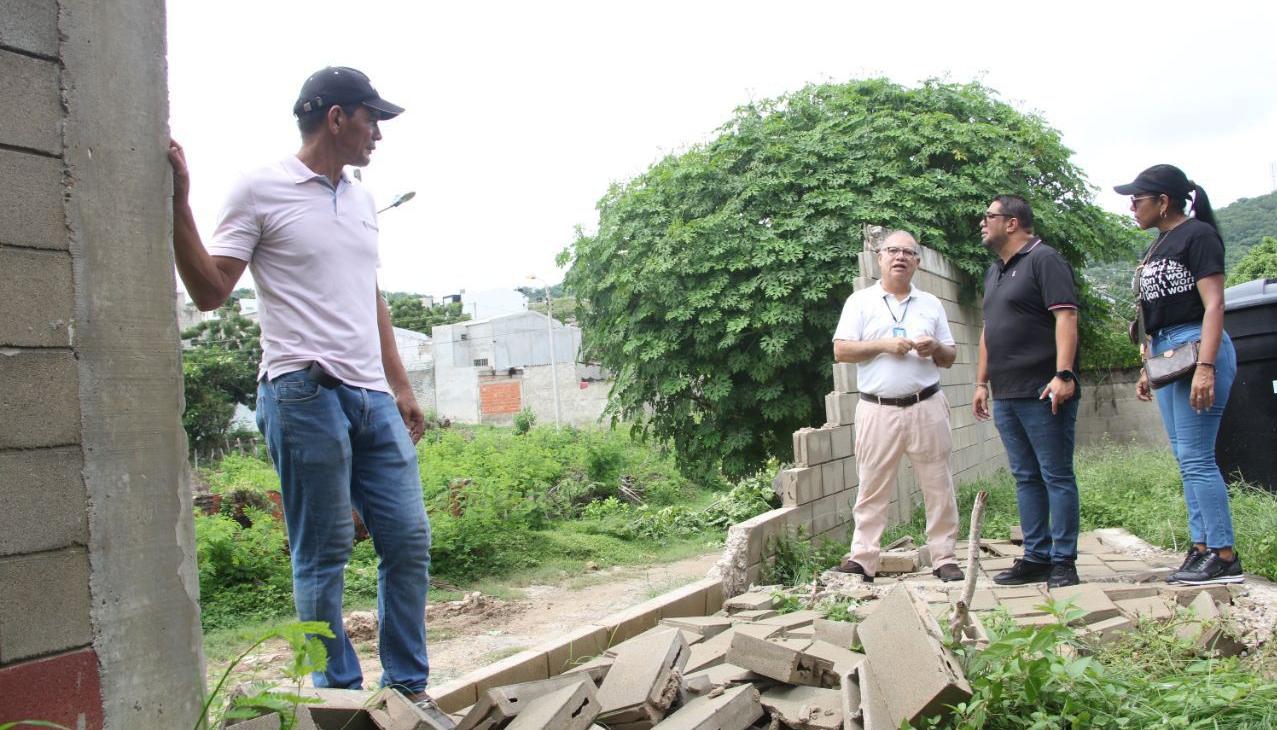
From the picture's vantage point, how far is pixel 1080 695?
256 cm

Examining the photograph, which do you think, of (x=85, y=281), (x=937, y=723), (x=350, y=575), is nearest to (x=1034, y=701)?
(x=937, y=723)

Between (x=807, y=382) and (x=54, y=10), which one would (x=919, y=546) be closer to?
(x=807, y=382)

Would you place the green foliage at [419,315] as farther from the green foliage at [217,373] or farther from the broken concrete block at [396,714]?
the broken concrete block at [396,714]

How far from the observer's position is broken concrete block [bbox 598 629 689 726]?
284 cm

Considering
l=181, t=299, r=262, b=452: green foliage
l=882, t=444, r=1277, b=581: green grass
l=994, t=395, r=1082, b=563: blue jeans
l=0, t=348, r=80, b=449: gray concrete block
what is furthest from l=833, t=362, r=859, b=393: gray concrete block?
l=181, t=299, r=262, b=452: green foliage

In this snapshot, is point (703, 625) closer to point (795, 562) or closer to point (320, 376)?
point (795, 562)

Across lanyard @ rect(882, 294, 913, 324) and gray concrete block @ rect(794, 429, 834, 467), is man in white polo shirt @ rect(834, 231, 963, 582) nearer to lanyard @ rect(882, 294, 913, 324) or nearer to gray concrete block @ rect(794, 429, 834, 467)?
lanyard @ rect(882, 294, 913, 324)

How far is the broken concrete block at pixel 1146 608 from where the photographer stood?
3.58 metres

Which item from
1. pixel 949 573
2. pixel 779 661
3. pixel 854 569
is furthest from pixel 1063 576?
pixel 779 661

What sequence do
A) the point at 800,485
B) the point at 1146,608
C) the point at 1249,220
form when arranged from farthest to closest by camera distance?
1. the point at 1249,220
2. the point at 800,485
3. the point at 1146,608

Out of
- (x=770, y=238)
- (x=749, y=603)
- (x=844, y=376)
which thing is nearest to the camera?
(x=749, y=603)

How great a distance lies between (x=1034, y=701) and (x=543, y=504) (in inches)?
261

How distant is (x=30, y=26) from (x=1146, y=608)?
4.07 m

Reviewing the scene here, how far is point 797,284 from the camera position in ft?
31.9
